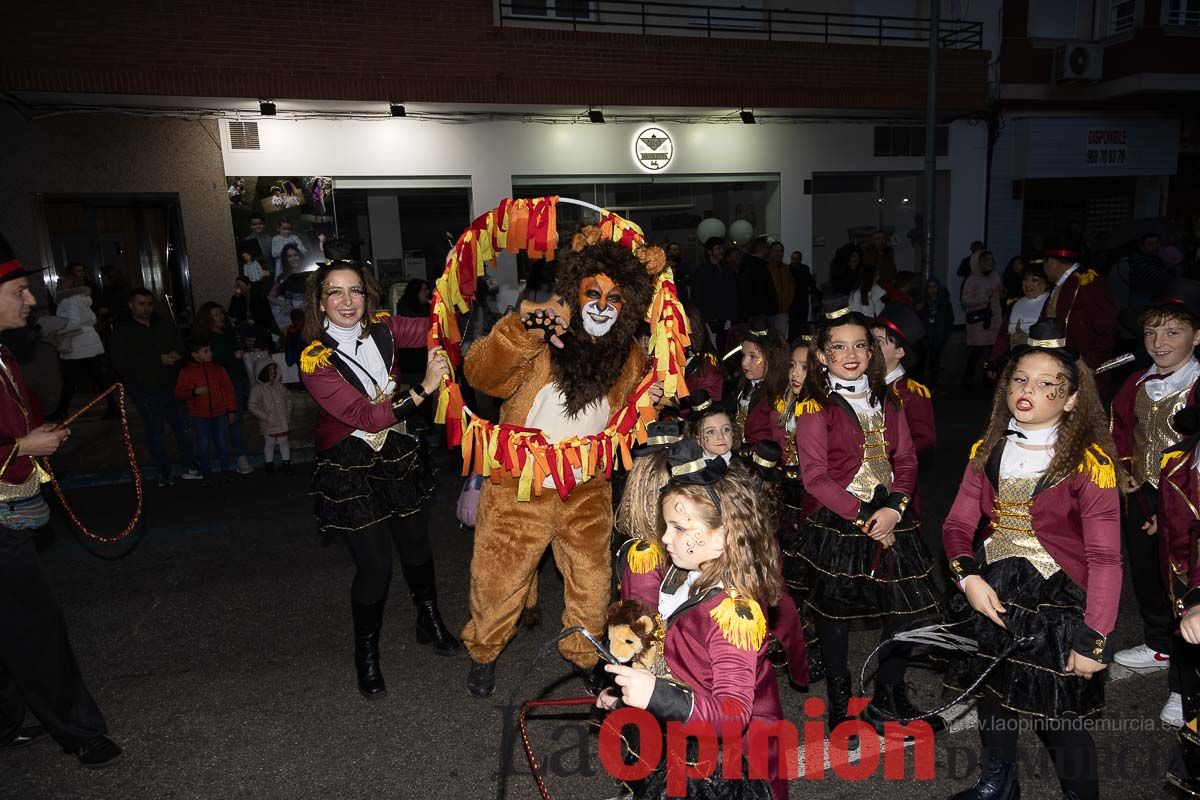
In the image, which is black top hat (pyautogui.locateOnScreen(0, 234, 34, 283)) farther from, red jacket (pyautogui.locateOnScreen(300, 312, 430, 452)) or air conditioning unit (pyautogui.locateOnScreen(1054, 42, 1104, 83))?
air conditioning unit (pyautogui.locateOnScreen(1054, 42, 1104, 83))

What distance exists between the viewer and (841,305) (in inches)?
152

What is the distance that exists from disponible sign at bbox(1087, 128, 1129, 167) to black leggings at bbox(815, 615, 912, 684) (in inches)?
701

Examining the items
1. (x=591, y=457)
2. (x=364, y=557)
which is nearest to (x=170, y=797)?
(x=364, y=557)

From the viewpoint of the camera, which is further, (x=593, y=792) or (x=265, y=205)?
(x=265, y=205)

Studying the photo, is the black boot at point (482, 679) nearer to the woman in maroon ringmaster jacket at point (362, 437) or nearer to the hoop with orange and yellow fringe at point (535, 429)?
the woman in maroon ringmaster jacket at point (362, 437)

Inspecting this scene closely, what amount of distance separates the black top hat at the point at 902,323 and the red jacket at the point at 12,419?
13.1 feet

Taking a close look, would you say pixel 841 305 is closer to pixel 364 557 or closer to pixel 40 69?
pixel 364 557

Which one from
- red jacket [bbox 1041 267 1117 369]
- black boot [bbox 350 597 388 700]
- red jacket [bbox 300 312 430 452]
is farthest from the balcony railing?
→ black boot [bbox 350 597 388 700]

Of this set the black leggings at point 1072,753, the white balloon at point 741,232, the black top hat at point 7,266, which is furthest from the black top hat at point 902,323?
the white balloon at point 741,232

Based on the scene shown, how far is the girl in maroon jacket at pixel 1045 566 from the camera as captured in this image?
2.81 metres

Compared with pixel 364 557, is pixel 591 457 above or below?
above

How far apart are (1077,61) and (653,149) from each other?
928 cm

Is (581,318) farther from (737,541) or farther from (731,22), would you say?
(731,22)

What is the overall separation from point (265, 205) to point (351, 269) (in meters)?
9.03
